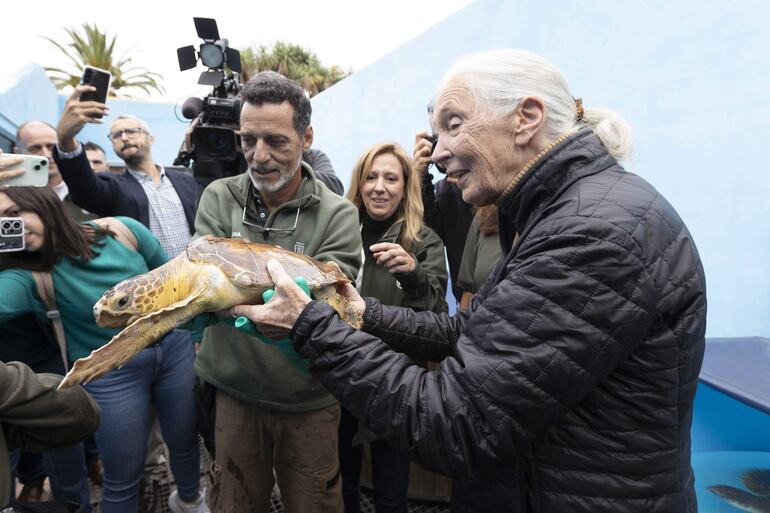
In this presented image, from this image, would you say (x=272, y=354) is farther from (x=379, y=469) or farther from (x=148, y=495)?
(x=148, y=495)

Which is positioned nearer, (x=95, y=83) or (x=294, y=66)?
(x=95, y=83)

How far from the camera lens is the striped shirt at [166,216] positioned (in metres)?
3.05

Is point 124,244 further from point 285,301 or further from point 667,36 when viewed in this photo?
point 667,36

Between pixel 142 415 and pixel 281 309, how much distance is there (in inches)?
57.8

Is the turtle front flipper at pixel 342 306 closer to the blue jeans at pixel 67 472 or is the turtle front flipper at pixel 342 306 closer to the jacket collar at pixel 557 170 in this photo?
the jacket collar at pixel 557 170

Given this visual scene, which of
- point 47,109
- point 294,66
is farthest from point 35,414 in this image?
point 294,66

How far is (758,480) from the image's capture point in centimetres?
190

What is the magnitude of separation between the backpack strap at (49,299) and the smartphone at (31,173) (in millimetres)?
425

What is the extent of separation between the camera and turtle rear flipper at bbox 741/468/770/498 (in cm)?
187

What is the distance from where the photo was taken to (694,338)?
3.11 ft

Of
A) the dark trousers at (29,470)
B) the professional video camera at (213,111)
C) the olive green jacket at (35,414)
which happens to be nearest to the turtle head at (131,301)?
the olive green jacket at (35,414)

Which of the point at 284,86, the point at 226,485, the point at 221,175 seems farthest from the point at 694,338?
the point at 221,175

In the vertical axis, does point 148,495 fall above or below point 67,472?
below

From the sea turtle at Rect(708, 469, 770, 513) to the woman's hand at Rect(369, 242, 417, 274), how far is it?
1798 millimetres
